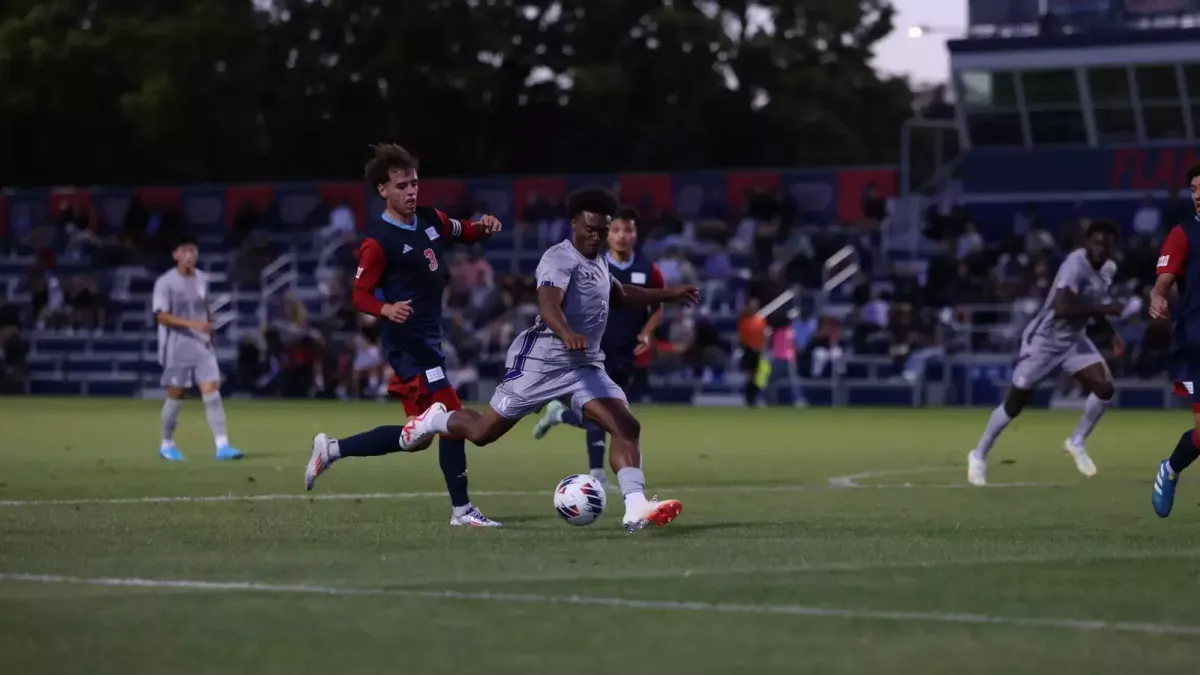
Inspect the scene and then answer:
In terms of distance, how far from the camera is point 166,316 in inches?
779

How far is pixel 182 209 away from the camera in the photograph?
49.2 metres

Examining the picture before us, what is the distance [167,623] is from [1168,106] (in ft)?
118

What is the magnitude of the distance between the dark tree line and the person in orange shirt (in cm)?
2092

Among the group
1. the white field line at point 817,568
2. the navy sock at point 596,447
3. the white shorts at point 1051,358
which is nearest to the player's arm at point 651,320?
the navy sock at point 596,447

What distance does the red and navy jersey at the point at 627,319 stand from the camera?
51.2ft

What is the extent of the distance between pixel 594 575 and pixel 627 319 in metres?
6.94

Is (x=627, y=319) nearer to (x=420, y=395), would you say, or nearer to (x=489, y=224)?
(x=489, y=224)

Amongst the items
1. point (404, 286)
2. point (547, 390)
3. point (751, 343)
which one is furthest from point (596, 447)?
point (751, 343)

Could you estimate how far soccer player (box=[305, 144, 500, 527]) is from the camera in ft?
40.5

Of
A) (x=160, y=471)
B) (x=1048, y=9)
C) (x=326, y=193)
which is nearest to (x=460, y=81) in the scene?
(x=326, y=193)

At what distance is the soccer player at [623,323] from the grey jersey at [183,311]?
16.8 ft

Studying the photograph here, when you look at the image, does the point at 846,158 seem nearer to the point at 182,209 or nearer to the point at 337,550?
the point at 182,209

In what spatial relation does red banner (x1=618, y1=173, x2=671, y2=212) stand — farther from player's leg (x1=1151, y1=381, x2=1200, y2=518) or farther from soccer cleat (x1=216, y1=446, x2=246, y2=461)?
player's leg (x1=1151, y1=381, x2=1200, y2=518)

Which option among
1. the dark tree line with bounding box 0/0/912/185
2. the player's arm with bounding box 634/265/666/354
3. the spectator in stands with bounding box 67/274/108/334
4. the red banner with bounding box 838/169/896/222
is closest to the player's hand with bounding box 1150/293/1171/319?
the player's arm with bounding box 634/265/666/354
